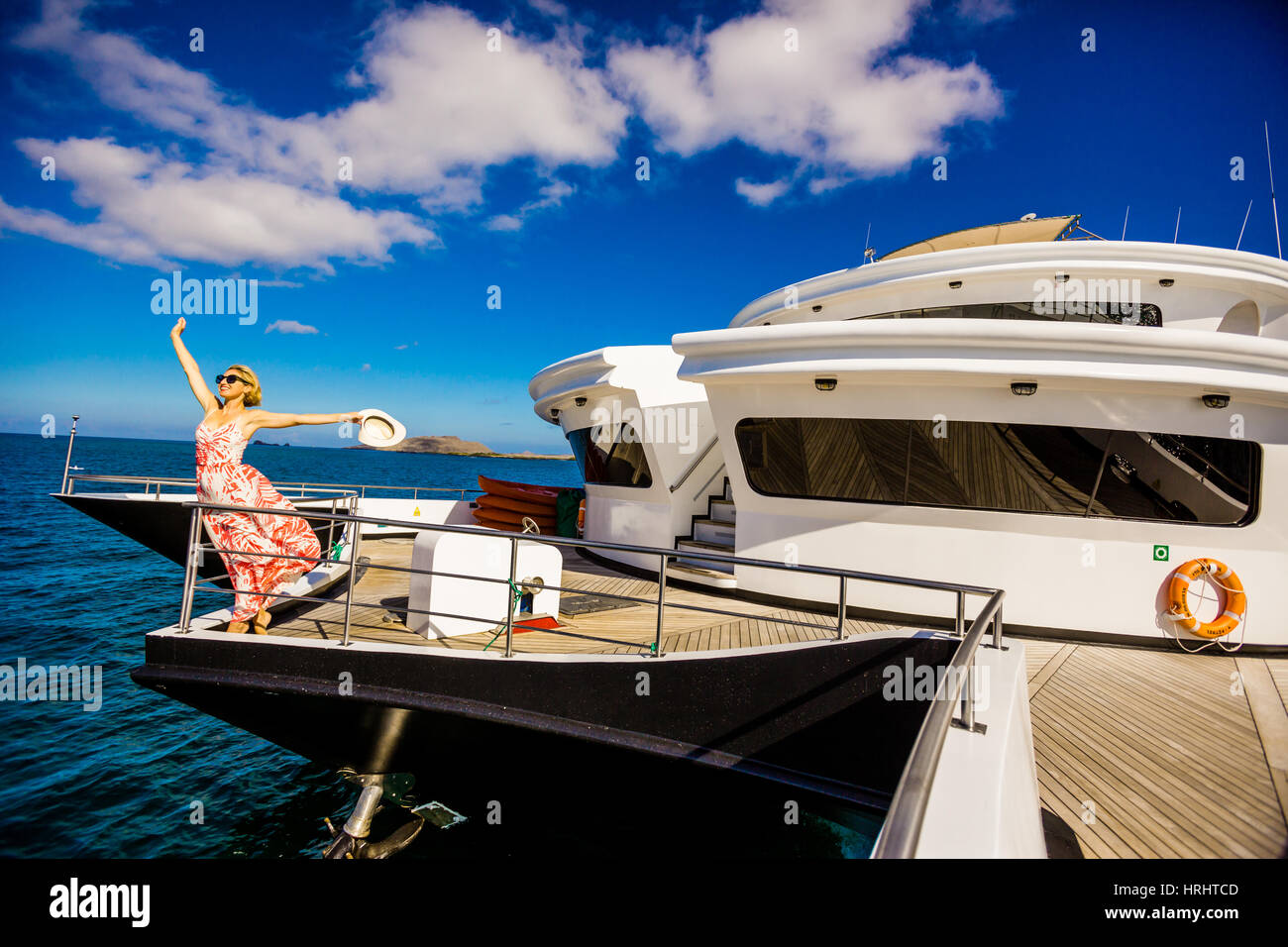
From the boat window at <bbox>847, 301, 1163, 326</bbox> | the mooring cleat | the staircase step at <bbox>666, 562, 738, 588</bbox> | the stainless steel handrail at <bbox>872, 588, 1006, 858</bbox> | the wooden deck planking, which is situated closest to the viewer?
the stainless steel handrail at <bbox>872, 588, 1006, 858</bbox>

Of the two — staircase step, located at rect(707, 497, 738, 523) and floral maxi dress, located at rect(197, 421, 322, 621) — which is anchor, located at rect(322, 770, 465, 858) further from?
staircase step, located at rect(707, 497, 738, 523)

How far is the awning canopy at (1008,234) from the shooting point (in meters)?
11.0

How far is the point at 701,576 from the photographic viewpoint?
8.39m

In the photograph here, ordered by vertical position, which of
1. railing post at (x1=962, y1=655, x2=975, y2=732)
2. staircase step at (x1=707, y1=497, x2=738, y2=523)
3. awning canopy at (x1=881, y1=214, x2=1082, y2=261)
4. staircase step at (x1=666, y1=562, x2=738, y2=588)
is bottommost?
staircase step at (x1=666, y1=562, x2=738, y2=588)

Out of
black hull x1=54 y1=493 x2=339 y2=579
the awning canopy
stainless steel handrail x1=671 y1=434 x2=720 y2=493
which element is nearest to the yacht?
stainless steel handrail x1=671 y1=434 x2=720 y2=493

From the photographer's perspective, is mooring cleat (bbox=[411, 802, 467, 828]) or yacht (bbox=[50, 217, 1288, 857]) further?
mooring cleat (bbox=[411, 802, 467, 828])

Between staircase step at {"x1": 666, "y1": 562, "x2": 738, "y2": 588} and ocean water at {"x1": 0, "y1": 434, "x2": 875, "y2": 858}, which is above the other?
staircase step at {"x1": 666, "y1": 562, "x2": 738, "y2": 588}

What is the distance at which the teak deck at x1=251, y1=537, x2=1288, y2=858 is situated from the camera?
10.6 ft

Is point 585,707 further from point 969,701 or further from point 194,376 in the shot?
point 194,376

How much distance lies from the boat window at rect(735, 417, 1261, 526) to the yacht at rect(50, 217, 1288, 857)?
0.09 ft

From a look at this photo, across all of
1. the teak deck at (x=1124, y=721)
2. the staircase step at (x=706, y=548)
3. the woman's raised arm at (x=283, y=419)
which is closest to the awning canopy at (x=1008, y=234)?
the staircase step at (x=706, y=548)

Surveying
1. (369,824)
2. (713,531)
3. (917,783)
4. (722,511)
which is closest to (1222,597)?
→ (713,531)

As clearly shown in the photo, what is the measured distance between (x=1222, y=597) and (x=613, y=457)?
308 inches
